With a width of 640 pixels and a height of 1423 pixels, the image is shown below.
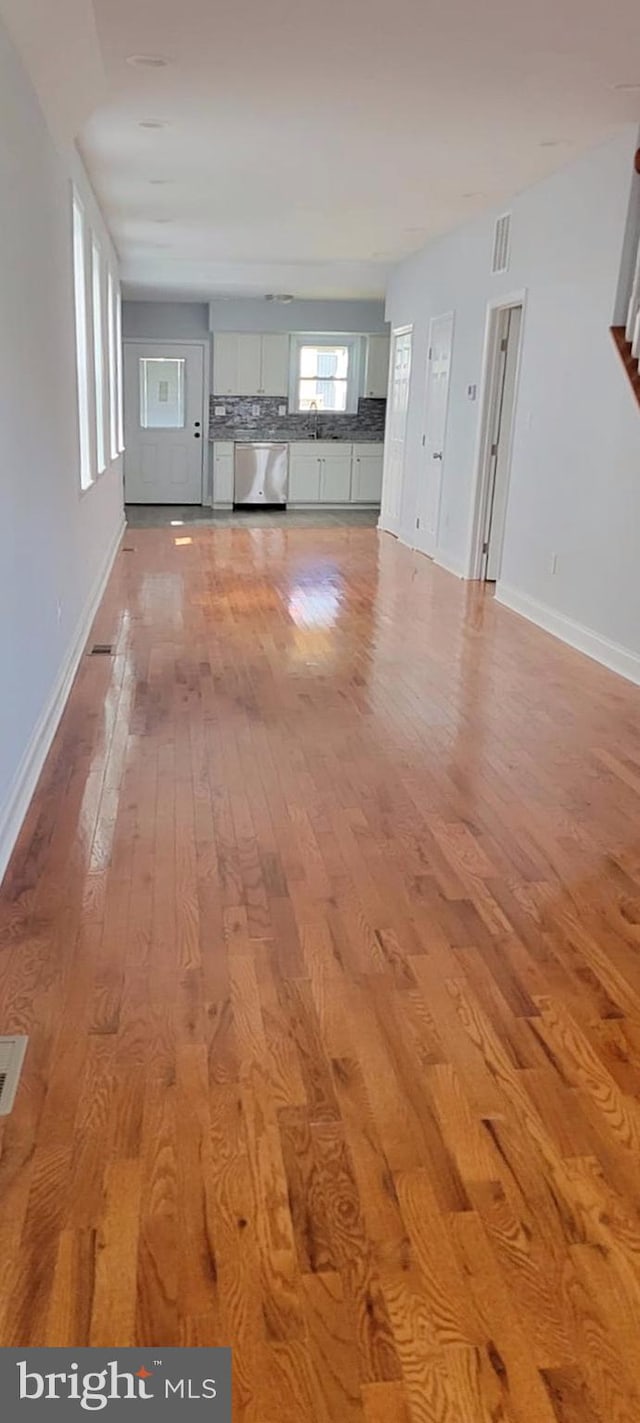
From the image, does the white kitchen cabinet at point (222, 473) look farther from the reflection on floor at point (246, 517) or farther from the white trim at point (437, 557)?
the white trim at point (437, 557)

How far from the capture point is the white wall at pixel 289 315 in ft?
45.1

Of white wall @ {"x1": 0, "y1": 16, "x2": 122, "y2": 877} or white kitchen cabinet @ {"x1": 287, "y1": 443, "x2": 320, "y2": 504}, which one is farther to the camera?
white kitchen cabinet @ {"x1": 287, "y1": 443, "x2": 320, "y2": 504}

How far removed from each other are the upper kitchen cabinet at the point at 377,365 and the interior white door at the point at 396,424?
2.99 meters

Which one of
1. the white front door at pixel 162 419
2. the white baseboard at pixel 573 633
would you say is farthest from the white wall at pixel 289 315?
the white baseboard at pixel 573 633

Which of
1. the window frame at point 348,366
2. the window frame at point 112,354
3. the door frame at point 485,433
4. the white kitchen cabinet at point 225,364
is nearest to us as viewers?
the door frame at point 485,433

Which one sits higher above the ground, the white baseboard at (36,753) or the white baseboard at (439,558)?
the white baseboard at (36,753)

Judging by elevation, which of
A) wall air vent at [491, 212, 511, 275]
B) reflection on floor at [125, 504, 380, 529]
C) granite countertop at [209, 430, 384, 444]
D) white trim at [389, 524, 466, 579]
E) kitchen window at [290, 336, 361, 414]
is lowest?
reflection on floor at [125, 504, 380, 529]

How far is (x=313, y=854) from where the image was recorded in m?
3.20

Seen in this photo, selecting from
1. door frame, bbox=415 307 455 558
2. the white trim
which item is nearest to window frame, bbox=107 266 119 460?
door frame, bbox=415 307 455 558

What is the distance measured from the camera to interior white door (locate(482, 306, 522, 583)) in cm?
777

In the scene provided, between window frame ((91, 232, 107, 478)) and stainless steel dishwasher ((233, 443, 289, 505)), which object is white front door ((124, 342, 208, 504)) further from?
window frame ((91, 232, 107, 478))

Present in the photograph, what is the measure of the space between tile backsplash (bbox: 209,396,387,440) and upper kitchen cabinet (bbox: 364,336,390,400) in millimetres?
144

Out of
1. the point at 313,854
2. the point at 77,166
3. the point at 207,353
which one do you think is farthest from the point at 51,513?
the point at 207,353

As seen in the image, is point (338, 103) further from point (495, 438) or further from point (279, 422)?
point (279, 422)
